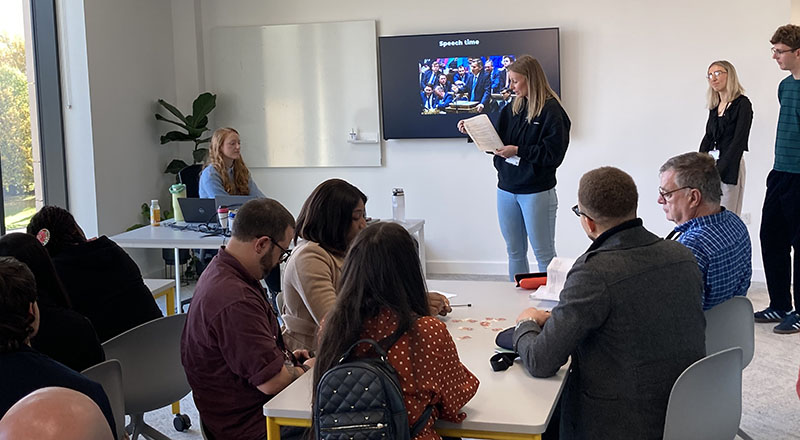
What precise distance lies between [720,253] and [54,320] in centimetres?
207

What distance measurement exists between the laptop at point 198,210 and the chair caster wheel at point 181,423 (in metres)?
1.49

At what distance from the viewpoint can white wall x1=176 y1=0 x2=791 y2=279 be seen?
595 cm

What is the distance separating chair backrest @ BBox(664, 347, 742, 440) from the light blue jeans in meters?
2.43

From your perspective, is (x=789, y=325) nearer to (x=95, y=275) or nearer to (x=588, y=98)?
(x=588, y=98)

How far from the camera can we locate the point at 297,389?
7.13ft

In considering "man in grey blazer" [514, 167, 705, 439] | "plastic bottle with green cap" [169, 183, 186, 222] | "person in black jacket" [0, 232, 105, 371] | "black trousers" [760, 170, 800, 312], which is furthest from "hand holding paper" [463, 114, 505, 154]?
"person in black jacket" [0, 232, 105, 371]

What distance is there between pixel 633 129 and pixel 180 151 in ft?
12.7

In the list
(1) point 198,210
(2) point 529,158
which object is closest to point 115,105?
(1) point 198,210

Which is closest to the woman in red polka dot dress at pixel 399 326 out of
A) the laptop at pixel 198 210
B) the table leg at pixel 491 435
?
the table leg at pixel 491 435

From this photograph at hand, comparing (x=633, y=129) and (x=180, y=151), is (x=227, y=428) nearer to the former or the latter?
(x=633, y=129)

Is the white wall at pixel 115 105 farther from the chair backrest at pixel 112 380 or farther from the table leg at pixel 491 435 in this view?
the table leg at pixel 491 435

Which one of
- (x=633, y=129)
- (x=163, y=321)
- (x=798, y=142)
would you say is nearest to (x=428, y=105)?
(x=633, y=129)

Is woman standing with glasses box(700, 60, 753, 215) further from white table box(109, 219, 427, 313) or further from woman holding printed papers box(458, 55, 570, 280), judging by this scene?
white table box(109, 219, 427, 313)

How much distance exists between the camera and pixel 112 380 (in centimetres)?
233
